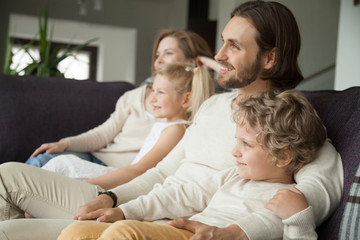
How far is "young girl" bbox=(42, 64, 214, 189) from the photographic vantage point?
1.97m

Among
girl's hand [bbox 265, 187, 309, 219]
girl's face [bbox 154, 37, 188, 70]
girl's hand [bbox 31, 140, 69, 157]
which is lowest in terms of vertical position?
girl's hand [bbox 31, 140, 69, 157]

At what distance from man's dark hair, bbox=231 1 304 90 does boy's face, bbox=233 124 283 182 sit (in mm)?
380

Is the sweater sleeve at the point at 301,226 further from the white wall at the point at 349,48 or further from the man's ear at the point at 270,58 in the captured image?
the white wall at the point at 349,48

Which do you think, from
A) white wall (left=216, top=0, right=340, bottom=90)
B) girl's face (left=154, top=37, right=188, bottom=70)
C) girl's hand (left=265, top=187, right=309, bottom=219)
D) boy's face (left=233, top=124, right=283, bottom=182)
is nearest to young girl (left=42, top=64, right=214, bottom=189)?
girl's face (left=154, top=37, right=188, bottom=70)

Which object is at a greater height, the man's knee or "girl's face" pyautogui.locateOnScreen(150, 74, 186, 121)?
"girl's face" pyautogui.locateOnScreen(150, 74, 186, 121)

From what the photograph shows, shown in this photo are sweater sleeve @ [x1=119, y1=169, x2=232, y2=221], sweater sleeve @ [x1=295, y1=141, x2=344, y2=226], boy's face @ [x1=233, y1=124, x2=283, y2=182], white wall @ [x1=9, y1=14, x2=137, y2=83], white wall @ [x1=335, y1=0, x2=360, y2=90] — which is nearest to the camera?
sweater sleeve @ [x1=295, y1=141, x2=344, y2=226]

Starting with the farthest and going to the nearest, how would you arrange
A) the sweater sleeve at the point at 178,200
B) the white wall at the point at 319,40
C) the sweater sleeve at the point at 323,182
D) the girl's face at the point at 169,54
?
1. the white wall at the point at 319,40
2. the girl's face at the point at 169,54
3. the sweater sleeve at the point at 178,200
4. the sweater sleeve at the point at 323,182

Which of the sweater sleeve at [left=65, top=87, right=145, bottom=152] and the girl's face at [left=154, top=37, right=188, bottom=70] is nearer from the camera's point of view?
the sweater sleeve at [left=65, top=87, right=145, bottom=152]

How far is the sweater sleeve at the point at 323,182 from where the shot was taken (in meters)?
1.25

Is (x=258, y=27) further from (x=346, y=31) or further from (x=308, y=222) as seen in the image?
(x=346, y=31)

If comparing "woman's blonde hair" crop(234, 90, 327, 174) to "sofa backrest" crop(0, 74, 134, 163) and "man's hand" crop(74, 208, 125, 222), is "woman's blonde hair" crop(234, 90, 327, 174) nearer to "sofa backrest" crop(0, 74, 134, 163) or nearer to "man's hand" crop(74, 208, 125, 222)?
"man's hand" crop(74, 208, 125, 222)

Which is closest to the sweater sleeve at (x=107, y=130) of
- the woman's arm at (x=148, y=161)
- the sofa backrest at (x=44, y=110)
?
the sofa backrest at (x=44, y=110)

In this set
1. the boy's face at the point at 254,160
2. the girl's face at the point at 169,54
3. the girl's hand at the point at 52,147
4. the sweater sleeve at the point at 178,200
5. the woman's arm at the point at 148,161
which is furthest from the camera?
the girl's face at the point at 169,54

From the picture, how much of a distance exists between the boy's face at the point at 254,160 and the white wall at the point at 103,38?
262 inches
